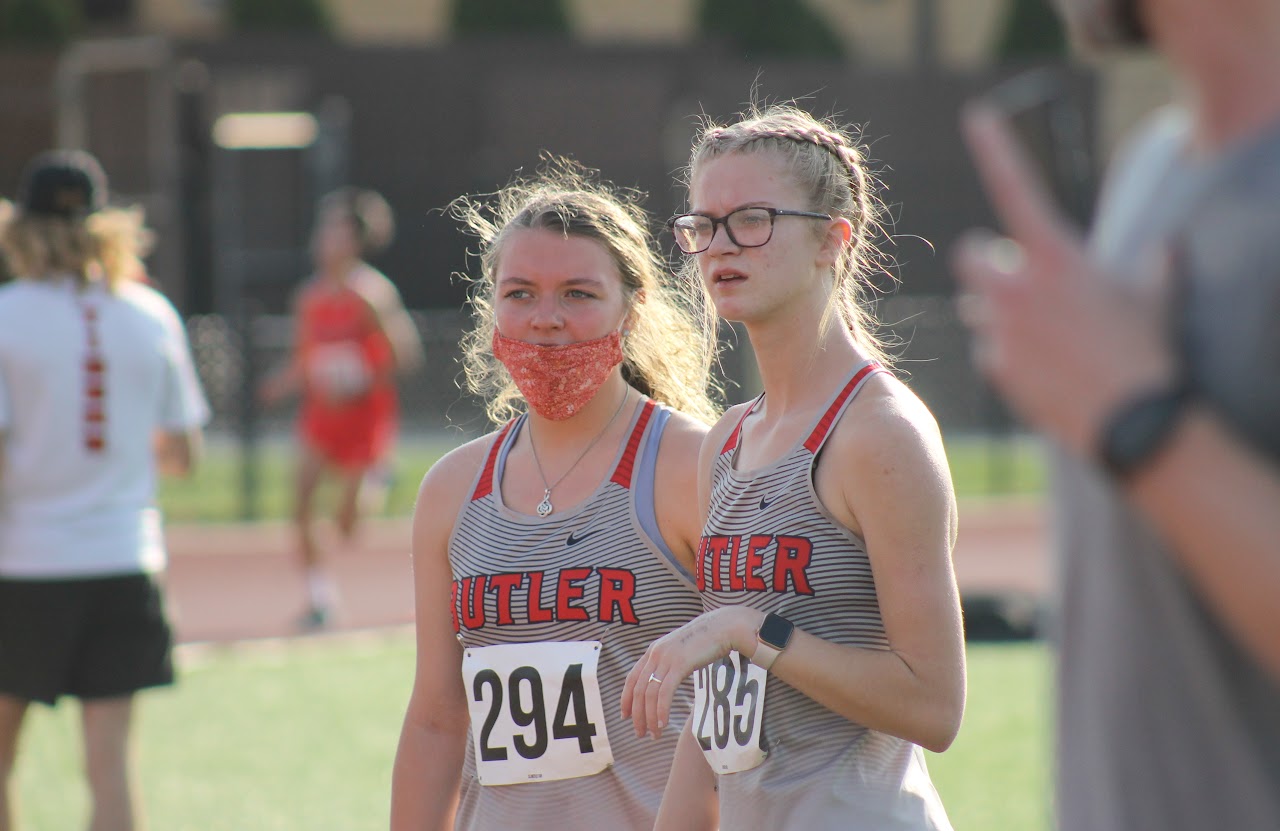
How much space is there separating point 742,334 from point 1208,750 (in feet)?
45.0

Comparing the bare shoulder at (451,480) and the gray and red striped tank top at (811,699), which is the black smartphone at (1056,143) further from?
the bare shoulder at (451,480)

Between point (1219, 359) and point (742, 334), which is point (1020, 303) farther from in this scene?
point (742, 334)

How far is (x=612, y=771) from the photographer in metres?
3.18

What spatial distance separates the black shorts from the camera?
5.08 meters

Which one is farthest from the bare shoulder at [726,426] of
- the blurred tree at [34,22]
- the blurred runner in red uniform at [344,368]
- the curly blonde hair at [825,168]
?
the blurred tree at [34,22]

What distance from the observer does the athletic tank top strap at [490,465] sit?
11.1 feet

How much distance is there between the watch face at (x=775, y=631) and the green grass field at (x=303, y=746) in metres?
3.72

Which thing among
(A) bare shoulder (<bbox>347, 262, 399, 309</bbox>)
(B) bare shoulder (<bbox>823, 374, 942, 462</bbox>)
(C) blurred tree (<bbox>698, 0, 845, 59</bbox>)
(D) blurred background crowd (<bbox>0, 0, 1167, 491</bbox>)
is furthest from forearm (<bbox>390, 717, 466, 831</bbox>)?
(C) blurred tree (<bbox>698, 0, 845, 59</bbox>)

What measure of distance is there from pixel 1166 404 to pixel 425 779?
2360mm

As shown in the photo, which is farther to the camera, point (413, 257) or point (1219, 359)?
point (413, 257)

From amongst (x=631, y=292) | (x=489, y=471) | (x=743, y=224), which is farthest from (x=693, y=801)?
(x=631, y=292)

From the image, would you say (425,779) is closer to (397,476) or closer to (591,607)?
Answer: (591,607)

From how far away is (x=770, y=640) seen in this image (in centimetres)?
255

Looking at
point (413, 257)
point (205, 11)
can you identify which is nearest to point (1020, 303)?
point (413, 257)
